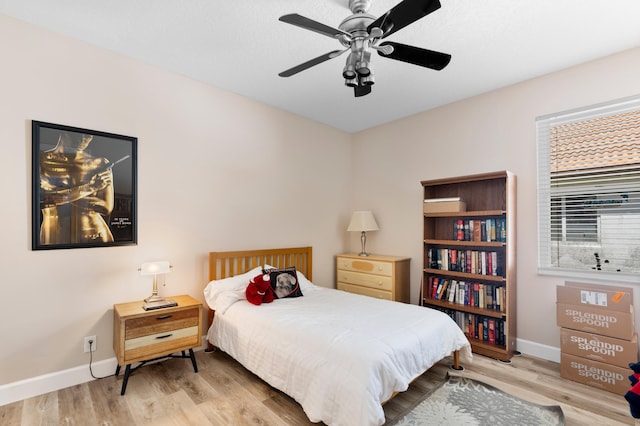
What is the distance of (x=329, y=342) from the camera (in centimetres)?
208

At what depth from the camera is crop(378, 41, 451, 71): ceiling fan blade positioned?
1884 mm

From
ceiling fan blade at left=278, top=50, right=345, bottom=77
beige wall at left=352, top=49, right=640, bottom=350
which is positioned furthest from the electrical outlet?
beige wall at left=352, top=49, right=640, bottom=350

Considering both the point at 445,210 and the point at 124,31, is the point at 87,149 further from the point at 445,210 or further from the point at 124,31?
the point at 445,210

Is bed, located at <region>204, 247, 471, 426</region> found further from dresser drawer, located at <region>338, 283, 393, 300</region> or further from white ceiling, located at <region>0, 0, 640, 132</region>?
white ceiling, located at <region>0, 0, 640, 132</region>

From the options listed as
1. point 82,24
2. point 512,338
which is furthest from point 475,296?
point 82,24

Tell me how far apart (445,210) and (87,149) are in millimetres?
3438

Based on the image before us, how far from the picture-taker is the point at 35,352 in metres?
2.38

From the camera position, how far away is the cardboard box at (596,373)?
7.86 feet

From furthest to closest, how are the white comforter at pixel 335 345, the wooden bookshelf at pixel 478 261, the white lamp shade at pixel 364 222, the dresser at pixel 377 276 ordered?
the white lamp shade at pixel 364 222 → the dresser at pixel 377 276 → the wooden bookshelf at pixel 478 261 → the white comforter at pixel 335 345

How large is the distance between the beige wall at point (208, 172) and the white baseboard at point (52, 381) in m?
0.05

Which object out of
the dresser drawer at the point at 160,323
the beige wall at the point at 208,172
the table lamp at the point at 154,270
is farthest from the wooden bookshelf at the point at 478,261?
the table lamp at the point at 154,270

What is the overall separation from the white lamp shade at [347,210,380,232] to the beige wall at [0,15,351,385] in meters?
0.57

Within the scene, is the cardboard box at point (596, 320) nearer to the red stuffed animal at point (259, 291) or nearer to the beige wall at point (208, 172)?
the beige wall at point (208, 172)

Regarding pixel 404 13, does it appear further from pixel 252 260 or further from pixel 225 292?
pixel 252 260
